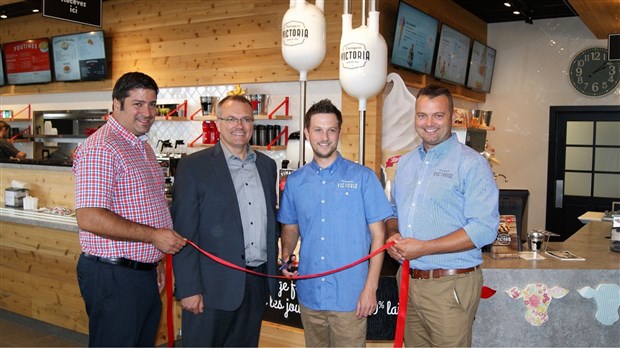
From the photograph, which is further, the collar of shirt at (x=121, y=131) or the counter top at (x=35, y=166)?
the counter top at (x=35, y=166)

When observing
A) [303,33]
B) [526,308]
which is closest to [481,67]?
[526,308]

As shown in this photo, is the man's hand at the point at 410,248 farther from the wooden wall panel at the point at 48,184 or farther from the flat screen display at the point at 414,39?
the flat screen display at the point at 414,39

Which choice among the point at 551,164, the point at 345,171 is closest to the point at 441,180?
the point at 345,171

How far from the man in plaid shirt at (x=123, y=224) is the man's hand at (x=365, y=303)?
33.4 inches

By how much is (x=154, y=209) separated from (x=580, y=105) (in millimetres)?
7563

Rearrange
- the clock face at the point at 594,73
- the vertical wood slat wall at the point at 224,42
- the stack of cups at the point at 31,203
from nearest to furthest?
the stack of cups at the point at 31,203, the vertical wood slat wall at the point at 224,42, the clock face at the point at 594,73

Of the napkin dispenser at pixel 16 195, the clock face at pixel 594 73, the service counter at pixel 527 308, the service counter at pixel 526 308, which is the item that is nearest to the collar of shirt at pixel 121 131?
the service counter at pixel 526 308

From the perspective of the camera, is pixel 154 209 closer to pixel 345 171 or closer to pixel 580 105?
pixel 345 171

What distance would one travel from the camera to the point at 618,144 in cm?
838

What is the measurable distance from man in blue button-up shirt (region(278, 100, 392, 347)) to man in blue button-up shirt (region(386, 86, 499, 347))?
162mm

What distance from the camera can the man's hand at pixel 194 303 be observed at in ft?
8.89

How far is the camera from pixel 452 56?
25.5 ft

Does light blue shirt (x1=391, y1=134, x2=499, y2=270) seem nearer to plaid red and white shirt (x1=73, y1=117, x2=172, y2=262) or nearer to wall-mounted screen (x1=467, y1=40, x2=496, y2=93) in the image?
plaid red and white shirt (x1=73, y1=117, x2=172, y2=262)

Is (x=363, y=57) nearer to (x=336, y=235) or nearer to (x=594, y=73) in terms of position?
(x=336, y=235)
